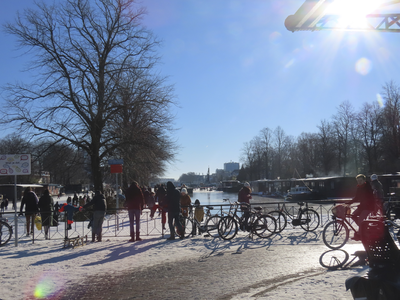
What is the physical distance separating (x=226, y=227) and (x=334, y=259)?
13.2 ft

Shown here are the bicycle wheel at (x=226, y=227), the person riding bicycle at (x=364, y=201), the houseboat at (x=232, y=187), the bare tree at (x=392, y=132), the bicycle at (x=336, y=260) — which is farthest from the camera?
the houseboat at (x=232, y=187)

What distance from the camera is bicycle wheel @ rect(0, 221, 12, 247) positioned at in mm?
11062

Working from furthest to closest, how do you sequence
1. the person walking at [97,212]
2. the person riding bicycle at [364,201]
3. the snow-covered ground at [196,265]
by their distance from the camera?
1. the person walking at [97,212]
2. the person riding bicycle at [364,201]
3. the snow-covered ground at [196,265]

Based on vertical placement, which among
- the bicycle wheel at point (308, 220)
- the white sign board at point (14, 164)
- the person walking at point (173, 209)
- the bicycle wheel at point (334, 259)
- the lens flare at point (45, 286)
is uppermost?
the white sign board at point (14, 164)

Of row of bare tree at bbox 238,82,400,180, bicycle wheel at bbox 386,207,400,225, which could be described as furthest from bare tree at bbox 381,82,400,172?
bicycle wheel at bbox 386,207,400,225

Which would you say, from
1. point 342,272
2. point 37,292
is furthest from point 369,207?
point 37,292

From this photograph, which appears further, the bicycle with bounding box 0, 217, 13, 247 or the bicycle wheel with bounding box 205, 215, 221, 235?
the bicycle wheel with bounding box 205, 215, 221, 235

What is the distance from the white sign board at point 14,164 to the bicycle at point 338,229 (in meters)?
9.23

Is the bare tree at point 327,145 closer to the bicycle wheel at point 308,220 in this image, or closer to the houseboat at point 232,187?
the houseboat at point 232,187

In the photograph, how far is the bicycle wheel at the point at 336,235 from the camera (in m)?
8.88

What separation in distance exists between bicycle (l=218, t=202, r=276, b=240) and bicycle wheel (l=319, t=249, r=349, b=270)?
2.87 metres

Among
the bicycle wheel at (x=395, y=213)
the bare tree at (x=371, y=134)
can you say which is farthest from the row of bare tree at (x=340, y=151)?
the bicycle wheel at (x=395, y=213)

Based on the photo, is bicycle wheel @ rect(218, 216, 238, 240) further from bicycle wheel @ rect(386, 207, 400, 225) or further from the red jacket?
bicycle wheel @ rect(386, 207, 400, 225)

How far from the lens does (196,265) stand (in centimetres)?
770
